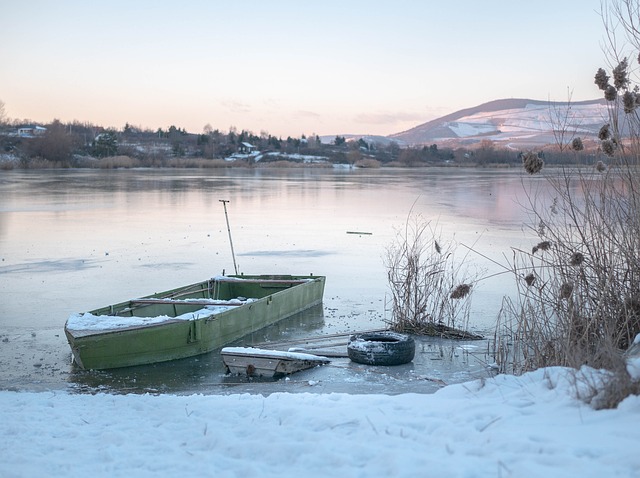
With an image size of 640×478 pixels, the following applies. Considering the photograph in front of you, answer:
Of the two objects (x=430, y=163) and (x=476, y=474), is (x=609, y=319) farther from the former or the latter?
(x=430, y=163)

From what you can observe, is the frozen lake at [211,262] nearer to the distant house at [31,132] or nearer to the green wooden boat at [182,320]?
the green wooden boat at [182,320]

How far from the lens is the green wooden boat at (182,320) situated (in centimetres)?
916

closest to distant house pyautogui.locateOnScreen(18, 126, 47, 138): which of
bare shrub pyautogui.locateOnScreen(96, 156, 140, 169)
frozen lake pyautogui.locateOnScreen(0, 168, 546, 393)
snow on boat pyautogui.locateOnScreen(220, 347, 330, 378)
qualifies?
bare shrub pyautogui.locateOnScreen(96, 156, 140, 169)

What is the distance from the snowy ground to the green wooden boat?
9.98 feet

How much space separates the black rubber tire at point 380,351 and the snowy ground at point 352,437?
3.34 meters

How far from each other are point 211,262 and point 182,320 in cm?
726

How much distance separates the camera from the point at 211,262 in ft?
55.8

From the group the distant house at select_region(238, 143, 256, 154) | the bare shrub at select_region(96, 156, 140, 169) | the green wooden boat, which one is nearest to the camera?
the green wooden boat

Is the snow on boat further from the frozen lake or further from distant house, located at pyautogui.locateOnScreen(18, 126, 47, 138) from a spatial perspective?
distant house, located at pyautogui.locateOnScreen(18, 126, 47, 138)

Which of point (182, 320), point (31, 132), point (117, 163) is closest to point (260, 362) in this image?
point (182, 320)

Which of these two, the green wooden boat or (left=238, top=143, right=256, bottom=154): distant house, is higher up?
(left=238, top=143, right=256, bottom=154): distant house

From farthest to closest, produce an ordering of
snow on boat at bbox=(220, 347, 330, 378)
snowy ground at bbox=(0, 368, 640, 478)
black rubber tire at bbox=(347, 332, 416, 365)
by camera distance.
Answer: black rubber tire at bbox=(347, 332, 416, 365) → snow on boat at bbox=(220, 347, 330, 378) → snowy ground at bbox=(0, 368, 640, 478)

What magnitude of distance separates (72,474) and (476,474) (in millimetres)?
2513

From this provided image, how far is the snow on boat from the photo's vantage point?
8.93m
